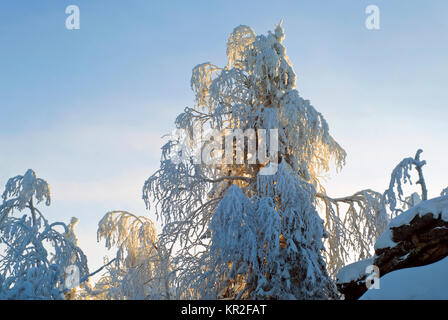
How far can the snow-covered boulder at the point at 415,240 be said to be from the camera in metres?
6.60

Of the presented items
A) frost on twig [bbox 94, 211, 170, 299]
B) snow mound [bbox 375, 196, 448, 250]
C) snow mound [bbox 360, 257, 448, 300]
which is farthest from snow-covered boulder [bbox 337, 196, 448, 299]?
frost on twig [bbox 94, 211, 170, 299]

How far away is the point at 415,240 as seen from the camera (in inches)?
271

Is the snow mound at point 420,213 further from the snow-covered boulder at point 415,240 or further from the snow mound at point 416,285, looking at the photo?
the snow mound at point 416,285

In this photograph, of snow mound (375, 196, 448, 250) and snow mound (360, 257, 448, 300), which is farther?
snow mound (375, 196, 448, 250)

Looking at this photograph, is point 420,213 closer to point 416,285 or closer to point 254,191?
point 416,285

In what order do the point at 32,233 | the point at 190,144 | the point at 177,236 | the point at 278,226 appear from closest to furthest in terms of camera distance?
the point at 32,233, the point at 278,226, the point at 177,236, the point at 190,144

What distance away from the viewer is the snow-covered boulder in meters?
6.60

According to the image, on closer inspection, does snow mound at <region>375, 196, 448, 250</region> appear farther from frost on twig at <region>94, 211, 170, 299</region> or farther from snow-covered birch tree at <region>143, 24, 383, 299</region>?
frost on twig at <region>94, 211, 170, 299</region>

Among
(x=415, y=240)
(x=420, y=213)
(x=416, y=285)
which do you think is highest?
(x=420, y=213)

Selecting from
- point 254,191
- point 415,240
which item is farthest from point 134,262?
point 415,240
